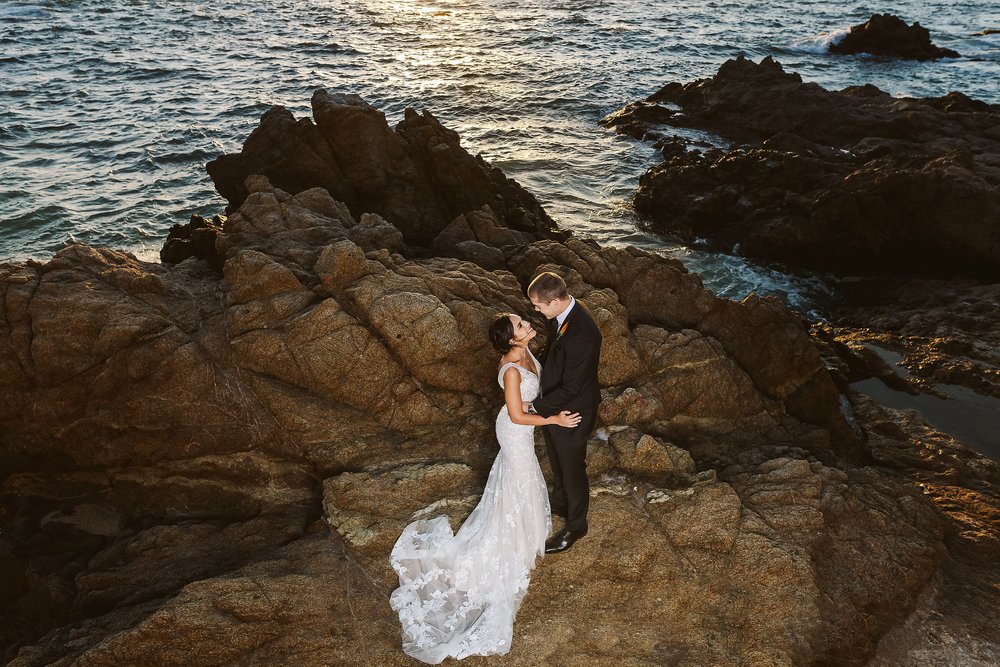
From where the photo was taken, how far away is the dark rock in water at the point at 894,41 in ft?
118

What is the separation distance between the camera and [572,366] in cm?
648

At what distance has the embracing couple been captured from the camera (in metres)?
6.46

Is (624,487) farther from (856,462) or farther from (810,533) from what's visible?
(856,462)

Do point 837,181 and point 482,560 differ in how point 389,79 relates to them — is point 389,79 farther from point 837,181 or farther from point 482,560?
point 482,560

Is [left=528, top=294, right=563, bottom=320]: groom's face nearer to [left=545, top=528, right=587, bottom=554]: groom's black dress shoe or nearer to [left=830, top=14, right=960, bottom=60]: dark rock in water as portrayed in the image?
[left=545, top=528, right=587, bottom=554]: groom's black dress shoe

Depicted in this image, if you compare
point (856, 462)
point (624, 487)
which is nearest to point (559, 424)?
point (624, 487)

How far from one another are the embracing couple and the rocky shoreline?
0.25 m

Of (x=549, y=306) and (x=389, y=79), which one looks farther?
(x=389, y=79)

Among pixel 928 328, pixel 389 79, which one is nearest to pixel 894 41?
pixel 389 79

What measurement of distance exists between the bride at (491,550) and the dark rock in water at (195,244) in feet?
19.9

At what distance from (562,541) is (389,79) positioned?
30.0 meters

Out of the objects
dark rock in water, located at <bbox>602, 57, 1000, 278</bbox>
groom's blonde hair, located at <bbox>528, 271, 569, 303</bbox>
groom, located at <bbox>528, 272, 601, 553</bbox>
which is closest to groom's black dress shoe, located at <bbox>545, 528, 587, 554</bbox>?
groom, located at <bbox>528, 272, 601, 553</bbox>

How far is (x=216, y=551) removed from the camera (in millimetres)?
7492

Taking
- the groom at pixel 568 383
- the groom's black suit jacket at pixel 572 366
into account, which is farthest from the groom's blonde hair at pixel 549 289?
the groom's black suit jacket at pixel 572 366
